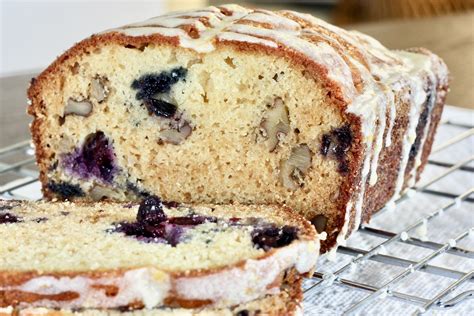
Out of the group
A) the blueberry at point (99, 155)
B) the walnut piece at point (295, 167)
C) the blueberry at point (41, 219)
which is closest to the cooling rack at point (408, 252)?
the walnut piece at point (295, 167)

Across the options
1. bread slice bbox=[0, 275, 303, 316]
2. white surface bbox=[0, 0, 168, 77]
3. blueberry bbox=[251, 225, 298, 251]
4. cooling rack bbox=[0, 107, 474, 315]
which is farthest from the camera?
white surface bbox=[0, 0, 168, 77]

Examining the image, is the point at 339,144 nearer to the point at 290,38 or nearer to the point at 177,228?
the point at 290,38

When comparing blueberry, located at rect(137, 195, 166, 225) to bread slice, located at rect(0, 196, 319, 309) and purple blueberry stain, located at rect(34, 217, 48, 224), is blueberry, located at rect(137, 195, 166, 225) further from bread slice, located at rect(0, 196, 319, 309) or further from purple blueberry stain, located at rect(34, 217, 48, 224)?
purple blueberry stain, located at rect(34, 217, 48, 224)

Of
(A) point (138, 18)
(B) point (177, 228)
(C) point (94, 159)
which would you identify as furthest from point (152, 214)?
(A) point (138, 18)

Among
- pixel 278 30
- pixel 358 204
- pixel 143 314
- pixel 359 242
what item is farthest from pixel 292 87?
pixel 143 314

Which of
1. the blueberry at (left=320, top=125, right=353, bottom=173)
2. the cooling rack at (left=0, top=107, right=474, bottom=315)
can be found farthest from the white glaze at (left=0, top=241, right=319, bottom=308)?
the blueberry at (left=320, top=125, right=353, bottom=173)

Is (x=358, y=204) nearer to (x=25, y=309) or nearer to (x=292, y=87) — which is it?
(x=292, y=87)
